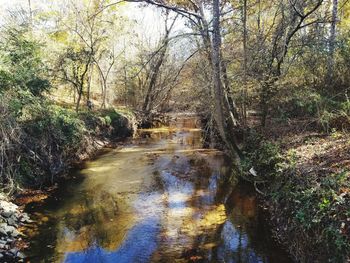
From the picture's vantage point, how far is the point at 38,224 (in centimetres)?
826

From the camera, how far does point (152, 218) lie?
8.61 metres

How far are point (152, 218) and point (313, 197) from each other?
13.2ft

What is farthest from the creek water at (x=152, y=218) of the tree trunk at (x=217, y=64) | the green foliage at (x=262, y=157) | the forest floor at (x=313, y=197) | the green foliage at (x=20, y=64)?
the green foliage at (x=20, y=64)

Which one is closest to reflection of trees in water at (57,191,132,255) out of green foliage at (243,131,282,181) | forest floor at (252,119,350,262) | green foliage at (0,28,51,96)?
forest floor at (252,119,350,262)

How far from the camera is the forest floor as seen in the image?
5.34 m

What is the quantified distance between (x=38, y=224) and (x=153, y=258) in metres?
3.30

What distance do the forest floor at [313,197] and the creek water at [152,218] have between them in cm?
54

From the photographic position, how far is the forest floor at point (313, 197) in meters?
5.34

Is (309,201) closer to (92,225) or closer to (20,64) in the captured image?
(92,225)

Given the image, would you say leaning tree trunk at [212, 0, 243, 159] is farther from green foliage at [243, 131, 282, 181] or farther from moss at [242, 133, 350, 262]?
moss at [242, 133, 350, 262]

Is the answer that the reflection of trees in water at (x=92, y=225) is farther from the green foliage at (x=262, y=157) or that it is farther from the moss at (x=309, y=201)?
the green foliage at (x=262, y=157)

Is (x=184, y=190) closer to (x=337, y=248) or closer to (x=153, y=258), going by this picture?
(x=153, y=258)

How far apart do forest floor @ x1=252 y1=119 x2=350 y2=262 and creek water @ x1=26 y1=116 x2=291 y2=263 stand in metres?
0.54

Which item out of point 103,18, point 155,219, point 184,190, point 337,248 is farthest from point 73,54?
point 337,248
